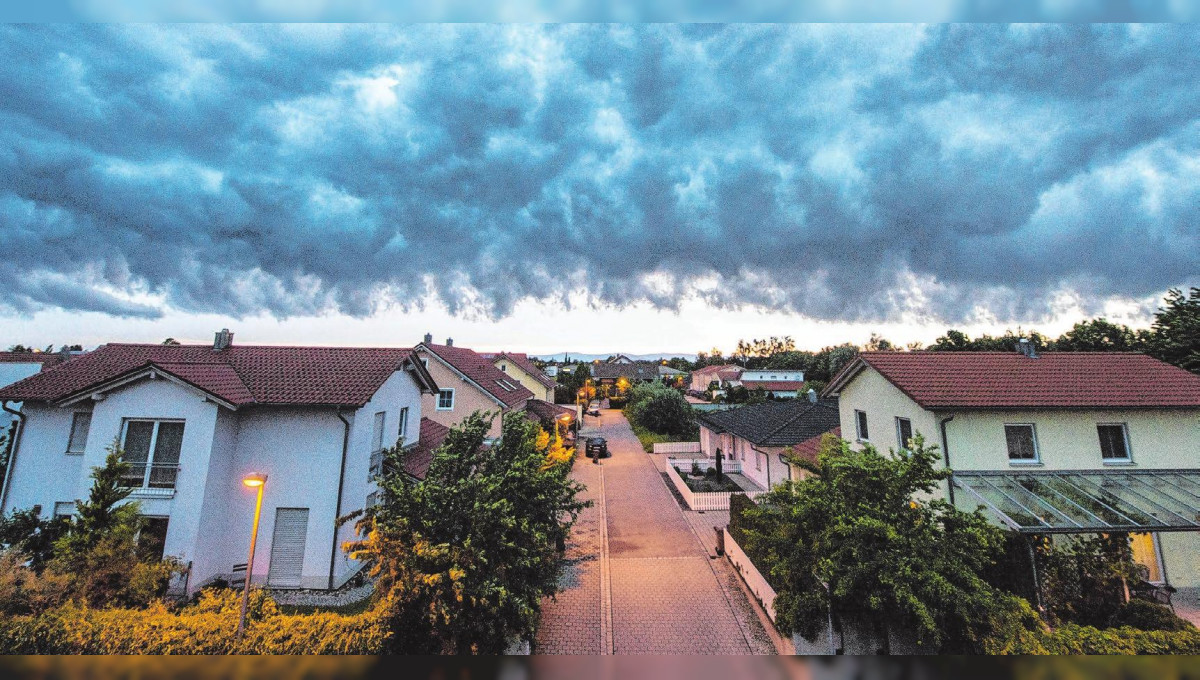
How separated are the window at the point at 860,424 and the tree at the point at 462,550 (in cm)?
1278

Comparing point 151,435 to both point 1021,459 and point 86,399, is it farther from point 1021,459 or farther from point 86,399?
point 1021,459

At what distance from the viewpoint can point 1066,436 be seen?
1296cm

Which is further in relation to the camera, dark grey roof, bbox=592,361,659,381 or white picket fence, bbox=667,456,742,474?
dark grey roof, bbox=592,361,659,381

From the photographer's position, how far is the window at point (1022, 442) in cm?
1284

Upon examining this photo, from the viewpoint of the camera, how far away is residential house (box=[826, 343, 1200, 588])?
11.3 meters

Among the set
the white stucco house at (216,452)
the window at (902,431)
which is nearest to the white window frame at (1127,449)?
the window at (902,431)

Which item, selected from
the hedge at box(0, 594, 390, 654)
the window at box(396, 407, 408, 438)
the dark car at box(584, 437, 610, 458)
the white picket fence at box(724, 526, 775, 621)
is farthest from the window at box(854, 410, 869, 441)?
the window at box(396, 407, 408, 438)

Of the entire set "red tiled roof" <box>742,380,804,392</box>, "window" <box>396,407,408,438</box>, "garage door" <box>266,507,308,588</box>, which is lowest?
"garage door" <box>266,507,308,588</box>

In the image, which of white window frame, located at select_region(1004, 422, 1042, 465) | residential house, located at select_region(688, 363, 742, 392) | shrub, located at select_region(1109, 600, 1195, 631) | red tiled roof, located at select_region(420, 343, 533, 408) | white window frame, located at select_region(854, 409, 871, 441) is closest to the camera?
shrub, located at select_region(1109, 600, 1195, 631)

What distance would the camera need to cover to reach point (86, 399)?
12.7 meters

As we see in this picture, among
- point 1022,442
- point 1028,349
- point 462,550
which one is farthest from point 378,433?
point 1028,349

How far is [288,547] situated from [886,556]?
49.3 ft

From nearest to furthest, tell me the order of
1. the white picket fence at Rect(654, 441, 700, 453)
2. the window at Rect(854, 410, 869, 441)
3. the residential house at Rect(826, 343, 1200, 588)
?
1. the residential house at Rect(826, 343, 1200, 588)
2. the window at Rect(854, 410, 869, 441)
3. the white picket fence at Rect(654, 441, 700, 453)

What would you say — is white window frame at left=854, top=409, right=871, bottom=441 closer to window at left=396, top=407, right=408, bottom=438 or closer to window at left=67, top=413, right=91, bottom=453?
window at left=396, top=407, right=408, bottom=438
